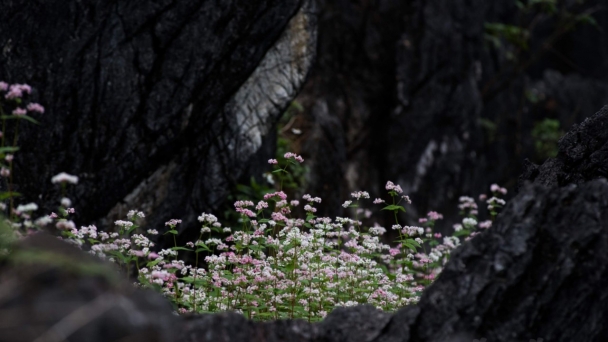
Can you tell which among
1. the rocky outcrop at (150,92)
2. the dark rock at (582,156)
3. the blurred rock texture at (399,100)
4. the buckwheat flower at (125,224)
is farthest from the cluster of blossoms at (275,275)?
the blurred rock texture at (399,100)

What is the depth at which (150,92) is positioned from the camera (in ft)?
28.0

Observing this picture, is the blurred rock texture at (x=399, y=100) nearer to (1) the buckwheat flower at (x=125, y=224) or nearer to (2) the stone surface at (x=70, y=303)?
(1) the buckwheat flower at (x=125, y=224)

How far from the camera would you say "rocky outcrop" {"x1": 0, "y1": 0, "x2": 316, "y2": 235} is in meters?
7.82

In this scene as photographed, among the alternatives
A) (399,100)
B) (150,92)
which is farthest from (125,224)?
(399,100)

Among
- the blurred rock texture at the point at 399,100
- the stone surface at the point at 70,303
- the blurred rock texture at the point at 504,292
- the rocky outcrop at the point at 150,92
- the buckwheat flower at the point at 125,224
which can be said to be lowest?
the stone surface at the point at 70,303

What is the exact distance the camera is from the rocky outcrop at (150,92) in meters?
7.82

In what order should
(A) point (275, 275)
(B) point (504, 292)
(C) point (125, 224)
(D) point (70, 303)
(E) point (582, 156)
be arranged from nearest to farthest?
(D) point (70, 303) → (B) point (504, 292) → (C) point (125, 224) → (A) point (275, 275) → (E) point (582, 156)

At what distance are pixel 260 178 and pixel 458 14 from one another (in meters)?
7.69

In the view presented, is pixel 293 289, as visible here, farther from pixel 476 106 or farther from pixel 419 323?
pixel 476 106

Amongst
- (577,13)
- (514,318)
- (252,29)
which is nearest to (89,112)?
(252,29)

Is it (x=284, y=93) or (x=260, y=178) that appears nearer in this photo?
(x=284, y=93)

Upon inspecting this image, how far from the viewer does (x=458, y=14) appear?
15.7 m

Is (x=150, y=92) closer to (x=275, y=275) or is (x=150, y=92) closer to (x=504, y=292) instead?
(x=275, y=275)

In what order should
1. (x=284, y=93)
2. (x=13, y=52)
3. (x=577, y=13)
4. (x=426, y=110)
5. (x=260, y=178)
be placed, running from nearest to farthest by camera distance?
(x=13, y=52)
(x=284, y=93)
(x=260, y=178)
(x=426, y=110)
(x=577, y=13)
